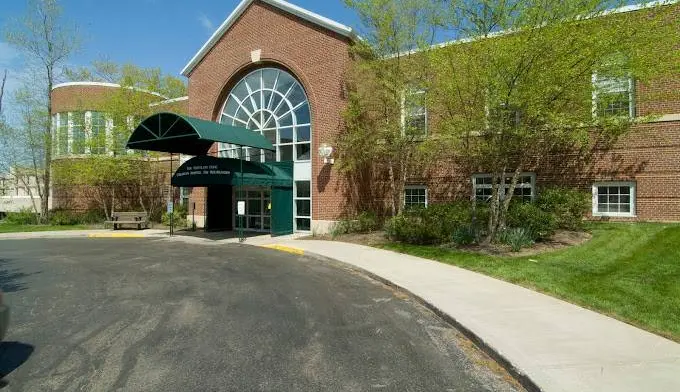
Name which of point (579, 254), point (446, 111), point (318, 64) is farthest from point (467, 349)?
point (318, 64)

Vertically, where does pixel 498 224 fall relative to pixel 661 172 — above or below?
below

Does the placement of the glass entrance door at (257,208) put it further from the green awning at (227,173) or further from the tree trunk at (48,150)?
the tree trunk at (48,150)

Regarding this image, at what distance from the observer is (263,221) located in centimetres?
2233

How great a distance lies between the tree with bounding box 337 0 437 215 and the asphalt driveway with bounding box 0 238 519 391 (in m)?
6.95

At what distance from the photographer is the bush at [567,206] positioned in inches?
560

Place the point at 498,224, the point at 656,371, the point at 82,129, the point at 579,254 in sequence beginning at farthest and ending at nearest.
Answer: the point at 82,129
the point at 498,224
the point at 579,254
the point at 656,371

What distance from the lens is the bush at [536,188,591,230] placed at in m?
14.2

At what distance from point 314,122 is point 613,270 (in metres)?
13.7

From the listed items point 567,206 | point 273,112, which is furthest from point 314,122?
point 567,206

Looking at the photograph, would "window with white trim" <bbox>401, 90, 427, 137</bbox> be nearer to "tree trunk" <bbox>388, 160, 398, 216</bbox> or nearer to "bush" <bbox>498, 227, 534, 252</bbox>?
"tree trunk" <bbox>388, 160, 398, 216</bbox>

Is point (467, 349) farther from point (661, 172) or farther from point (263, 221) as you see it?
point (263, 221)

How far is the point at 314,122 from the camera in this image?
20047 millimetres

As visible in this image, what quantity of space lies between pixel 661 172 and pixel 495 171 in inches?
243

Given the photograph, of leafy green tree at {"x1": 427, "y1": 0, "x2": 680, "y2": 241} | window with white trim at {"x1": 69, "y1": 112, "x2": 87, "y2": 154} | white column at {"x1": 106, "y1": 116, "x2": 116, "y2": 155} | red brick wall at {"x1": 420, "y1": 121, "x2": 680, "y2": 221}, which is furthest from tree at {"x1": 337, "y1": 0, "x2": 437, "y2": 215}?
window with white trim at {"x1": 69, "y1": 112, "x2": 87, "y2": 154}
